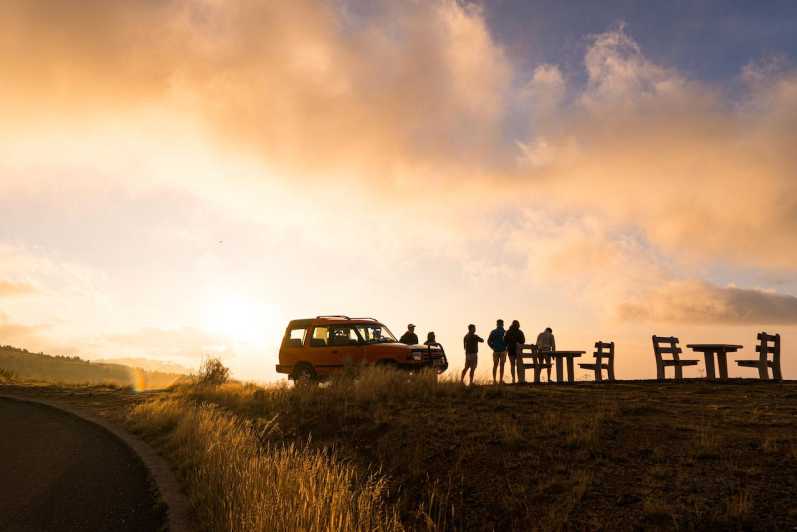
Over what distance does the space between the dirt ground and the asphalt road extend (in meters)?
3.18

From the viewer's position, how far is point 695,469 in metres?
7.39

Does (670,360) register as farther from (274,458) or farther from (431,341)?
(274,458)

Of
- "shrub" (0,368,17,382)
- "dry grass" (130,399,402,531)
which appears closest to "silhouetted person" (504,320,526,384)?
"dry grass" (130,399,402,531)

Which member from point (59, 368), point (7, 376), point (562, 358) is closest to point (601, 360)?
point (562, 358)

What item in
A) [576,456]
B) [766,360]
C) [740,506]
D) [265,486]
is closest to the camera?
[740,506]

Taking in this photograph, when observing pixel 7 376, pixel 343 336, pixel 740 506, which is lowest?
pixel 740 506

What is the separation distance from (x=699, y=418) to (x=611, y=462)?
10.2 feet

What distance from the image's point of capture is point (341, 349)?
17062 millimetres

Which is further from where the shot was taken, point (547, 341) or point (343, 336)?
point (547, 341)

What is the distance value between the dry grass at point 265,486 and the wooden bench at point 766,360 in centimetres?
1316

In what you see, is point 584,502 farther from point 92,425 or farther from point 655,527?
point 92,425

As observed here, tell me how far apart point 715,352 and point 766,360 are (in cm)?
131

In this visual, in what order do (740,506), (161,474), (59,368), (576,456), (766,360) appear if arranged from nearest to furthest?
(740,506)
(576,456)
(161,474)
(766,360)
(59,368)

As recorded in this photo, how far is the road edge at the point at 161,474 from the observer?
6.98 meters
